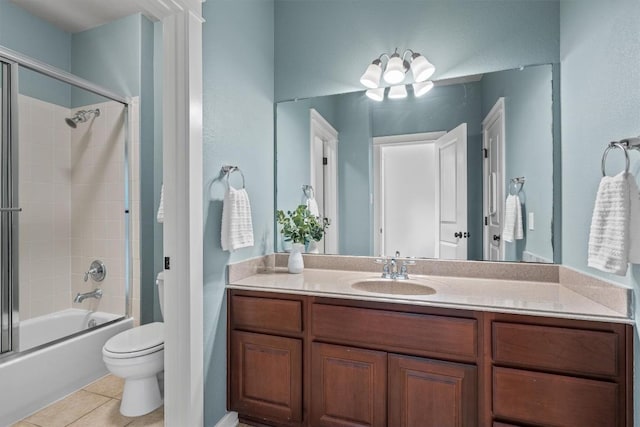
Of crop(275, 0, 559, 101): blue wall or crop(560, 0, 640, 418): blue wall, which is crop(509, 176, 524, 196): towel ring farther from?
crop(275, 0, 559, 101): blue wall

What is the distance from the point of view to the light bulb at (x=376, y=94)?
6.64 ft

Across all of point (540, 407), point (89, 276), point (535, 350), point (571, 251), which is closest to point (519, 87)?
point (571, 251)

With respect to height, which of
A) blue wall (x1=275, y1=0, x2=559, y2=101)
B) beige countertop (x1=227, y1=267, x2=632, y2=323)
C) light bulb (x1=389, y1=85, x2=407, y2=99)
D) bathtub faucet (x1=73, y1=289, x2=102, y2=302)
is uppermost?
blue wall (x1=275, y1=0, x2=559, y2=101)

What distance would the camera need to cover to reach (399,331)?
1414 millimetres

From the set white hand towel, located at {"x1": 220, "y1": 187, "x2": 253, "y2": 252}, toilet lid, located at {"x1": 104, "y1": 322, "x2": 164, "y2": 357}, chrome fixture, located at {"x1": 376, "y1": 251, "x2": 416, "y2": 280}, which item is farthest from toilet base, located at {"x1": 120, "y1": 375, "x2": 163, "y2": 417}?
chrome fixture, located at {"x1": 376, "y1": 251, "x2": 416, "y2": 280}

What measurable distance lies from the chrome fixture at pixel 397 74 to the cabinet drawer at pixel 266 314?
1370mm

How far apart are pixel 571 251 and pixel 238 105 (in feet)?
6.23

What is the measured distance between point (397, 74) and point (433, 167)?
0.60 m

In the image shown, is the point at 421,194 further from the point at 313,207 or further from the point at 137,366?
the point at 137,366

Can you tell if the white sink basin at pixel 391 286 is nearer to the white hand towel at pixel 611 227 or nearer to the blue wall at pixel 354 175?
the blue wall at pixel 354 175

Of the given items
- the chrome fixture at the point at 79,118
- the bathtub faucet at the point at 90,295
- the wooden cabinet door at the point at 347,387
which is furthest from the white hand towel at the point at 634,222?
the chrome fixture at the point at 79,118

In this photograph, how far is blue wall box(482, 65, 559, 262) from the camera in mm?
1705

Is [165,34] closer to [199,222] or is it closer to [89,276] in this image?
[199,222]

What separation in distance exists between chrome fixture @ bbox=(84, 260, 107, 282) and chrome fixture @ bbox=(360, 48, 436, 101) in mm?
2498
